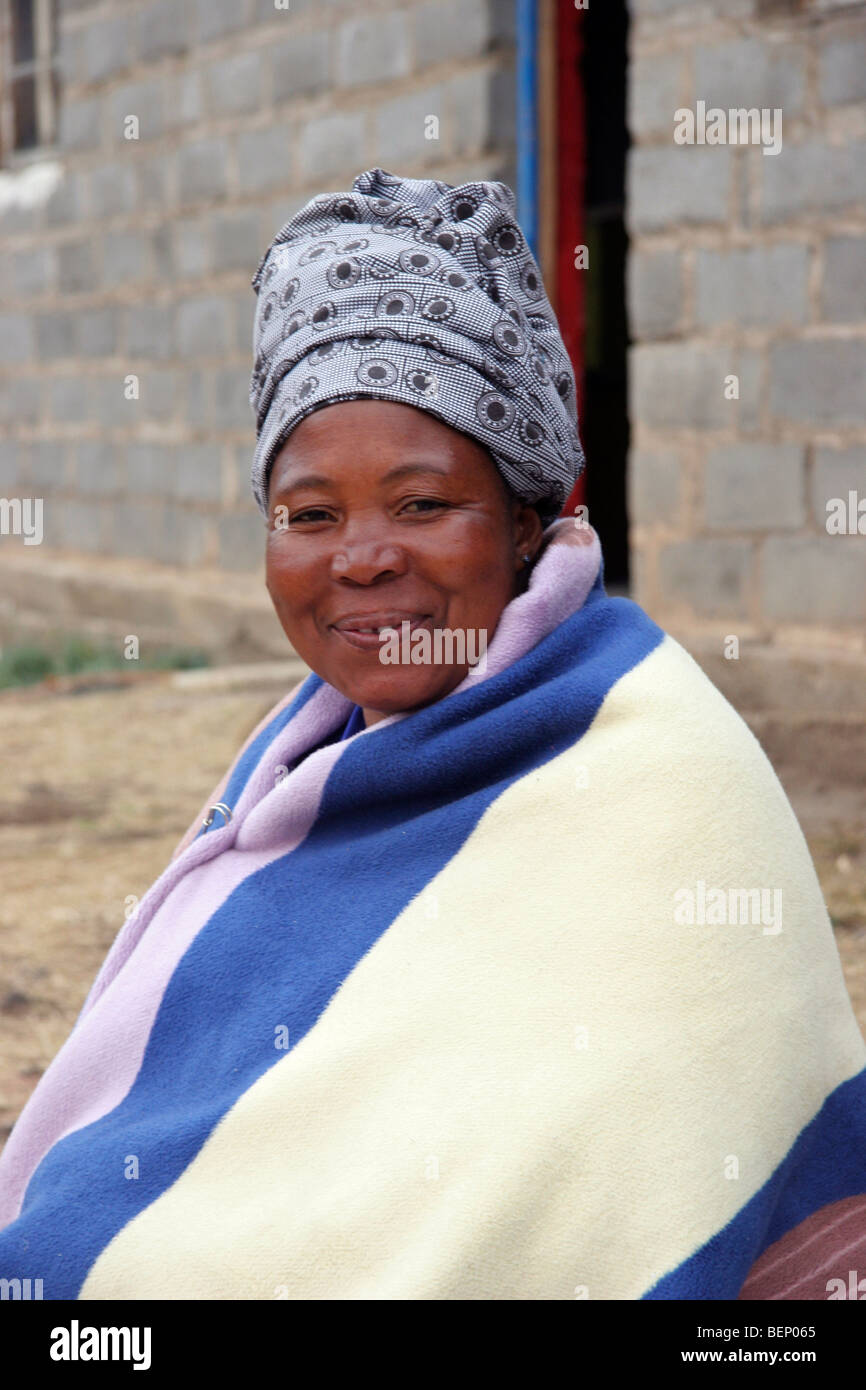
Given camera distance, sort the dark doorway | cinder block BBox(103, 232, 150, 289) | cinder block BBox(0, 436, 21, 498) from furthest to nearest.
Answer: cinder block BBox(0, 436, 21, 498) → cinder block BBox(103, 232, 150, 289) → the dark doorway

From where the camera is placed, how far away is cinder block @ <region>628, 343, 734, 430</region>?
5473mm

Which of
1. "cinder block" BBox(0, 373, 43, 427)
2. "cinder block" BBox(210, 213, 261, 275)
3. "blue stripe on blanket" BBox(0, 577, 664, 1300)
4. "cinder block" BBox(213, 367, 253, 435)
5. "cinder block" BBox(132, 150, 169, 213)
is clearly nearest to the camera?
"blue stripe on blanket" BBox(0, 577, 664, 1300)

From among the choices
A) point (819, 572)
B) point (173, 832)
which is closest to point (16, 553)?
point (173, 832)

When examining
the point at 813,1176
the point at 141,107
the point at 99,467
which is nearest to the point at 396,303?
the point at 813,1176

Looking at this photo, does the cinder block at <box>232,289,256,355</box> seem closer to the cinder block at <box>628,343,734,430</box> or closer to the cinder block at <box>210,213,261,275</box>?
the cinder block at <box>210,213,261,275</box>

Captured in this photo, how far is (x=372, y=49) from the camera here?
6.67 metres

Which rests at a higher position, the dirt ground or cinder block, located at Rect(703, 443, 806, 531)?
cinder block, located at Rect(703, 443, 806, 531)

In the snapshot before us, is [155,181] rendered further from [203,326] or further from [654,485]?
[654,485]

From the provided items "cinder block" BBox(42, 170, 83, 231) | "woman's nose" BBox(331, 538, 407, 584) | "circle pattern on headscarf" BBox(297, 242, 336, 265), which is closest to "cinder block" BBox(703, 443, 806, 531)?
"circle pattern on headscarf" BBox(297, 242, 336, 265)

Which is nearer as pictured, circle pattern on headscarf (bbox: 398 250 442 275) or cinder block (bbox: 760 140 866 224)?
circle pattern on headscarf (bbox: 398 250 442 275)

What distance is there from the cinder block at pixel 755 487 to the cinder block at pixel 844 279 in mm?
459

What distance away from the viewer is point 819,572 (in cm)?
522

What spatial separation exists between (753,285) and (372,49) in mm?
2311

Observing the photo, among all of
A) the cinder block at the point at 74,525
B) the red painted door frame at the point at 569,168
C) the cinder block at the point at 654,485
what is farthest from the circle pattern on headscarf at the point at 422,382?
the cinder block at the point at 74,525
